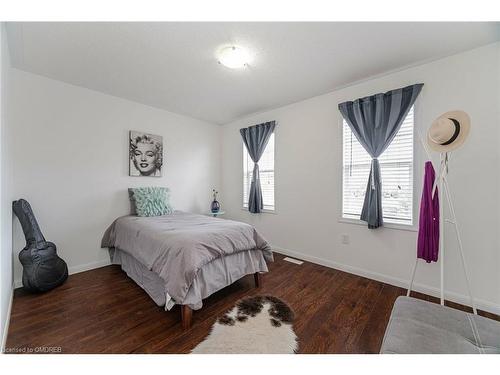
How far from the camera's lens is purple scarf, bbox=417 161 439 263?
69.2 inches

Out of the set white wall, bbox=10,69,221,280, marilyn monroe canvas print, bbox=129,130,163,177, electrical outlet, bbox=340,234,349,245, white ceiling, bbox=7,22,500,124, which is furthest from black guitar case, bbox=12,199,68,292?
electrical outlet, bbox=340,234,349,245

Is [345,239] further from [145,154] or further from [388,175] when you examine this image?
[145,154]

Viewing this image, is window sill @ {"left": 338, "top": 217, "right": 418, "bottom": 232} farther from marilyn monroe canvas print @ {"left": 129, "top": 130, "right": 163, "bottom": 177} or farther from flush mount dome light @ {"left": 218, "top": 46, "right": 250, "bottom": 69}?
marilyn monroe canvas print @ {"left": 129, "top": 130, "right": 163, "bottom": 177}

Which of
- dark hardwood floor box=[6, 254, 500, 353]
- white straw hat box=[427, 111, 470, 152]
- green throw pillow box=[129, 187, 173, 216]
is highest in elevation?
white straw hat box=[427, 111, 470, 152]

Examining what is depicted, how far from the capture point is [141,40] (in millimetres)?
1810

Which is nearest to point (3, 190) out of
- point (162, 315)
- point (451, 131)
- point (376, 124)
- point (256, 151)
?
point (162, 315)

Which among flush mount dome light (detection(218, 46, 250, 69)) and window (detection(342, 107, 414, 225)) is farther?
window (detection(342, 107, 414, 225))

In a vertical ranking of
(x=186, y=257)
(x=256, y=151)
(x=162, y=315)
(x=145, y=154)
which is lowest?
(x=162, y=315)

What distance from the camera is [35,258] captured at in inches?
82.3

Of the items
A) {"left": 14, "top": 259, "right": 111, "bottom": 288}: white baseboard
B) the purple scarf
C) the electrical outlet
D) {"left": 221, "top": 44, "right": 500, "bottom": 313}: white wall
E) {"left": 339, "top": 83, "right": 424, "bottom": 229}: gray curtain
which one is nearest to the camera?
the purple scarf

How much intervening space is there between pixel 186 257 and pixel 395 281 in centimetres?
234

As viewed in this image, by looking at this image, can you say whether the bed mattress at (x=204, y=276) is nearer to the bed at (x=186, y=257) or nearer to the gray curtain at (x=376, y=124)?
the bed at (x=186, y=257)

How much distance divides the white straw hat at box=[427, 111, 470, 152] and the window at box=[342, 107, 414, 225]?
73 cm
